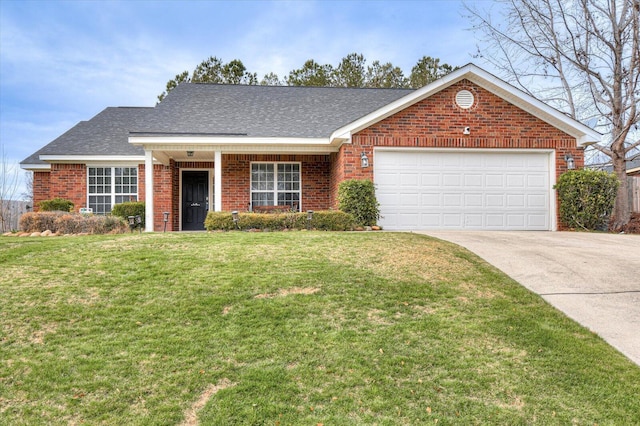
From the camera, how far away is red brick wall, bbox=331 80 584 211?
1176cm

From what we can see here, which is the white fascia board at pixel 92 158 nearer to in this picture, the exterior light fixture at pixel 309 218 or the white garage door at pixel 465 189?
the exterior light fixture at pixel 309 218

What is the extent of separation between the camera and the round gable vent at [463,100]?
11.9 meters

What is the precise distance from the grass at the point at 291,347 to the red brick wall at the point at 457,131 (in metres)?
5.78

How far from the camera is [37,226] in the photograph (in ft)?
35.5

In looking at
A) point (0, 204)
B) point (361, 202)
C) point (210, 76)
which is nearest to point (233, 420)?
point (361, 202)

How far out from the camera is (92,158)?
1486 cm

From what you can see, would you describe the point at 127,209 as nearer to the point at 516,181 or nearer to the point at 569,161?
the point at 516,181

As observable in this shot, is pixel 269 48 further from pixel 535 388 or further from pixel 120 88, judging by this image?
pixel 535 388

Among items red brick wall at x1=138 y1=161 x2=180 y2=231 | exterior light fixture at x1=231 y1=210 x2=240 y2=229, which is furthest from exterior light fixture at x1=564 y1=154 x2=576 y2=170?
red brick wall at x1=138 y1=161 x2=180 y2=231

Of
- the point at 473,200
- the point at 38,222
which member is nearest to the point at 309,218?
the point at 473,200

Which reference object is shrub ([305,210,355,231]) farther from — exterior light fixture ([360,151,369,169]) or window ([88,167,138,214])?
window ([88,167,138,214])

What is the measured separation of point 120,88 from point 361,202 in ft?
64.3

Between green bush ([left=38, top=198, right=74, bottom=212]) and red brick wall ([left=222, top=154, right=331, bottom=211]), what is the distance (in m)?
5.44

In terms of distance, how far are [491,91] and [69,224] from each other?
11.9 meters
